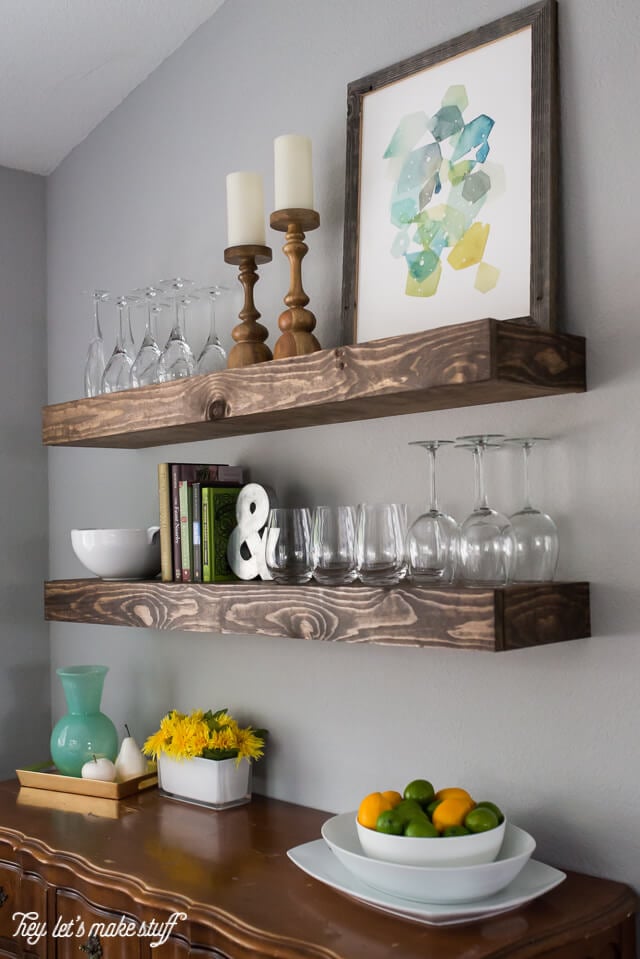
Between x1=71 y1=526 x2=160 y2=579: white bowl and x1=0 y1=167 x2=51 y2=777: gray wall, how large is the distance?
0.67m

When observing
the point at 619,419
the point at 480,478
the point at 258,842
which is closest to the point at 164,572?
the point at 258,842

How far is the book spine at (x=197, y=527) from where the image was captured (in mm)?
2221

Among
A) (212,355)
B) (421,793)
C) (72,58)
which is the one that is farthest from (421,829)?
(72,58)

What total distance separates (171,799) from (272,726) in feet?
0.97

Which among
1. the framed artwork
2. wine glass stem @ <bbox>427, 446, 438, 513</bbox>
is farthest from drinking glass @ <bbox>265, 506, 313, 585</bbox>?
the framed artwork

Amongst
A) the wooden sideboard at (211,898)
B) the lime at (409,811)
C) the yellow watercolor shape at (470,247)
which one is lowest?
the wooden sideboard at (211,898)

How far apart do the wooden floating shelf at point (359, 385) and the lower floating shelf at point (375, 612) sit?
0.34 metres

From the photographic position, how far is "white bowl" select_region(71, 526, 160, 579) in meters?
2.42

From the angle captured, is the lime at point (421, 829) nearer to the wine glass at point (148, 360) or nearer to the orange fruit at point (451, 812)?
the orange fruit at point (451, 812)

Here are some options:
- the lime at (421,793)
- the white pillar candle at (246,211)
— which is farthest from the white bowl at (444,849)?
the white pillar candle at (246,211)

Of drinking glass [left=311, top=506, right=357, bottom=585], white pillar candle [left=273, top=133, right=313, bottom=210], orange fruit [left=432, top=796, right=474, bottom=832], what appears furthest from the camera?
white pillar candle [left=273, top=133, right=313, bottom=210]

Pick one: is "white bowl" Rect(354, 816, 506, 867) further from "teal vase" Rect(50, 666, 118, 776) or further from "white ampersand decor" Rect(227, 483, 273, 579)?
"teal vase" Rect(50, 666, 118, 776)

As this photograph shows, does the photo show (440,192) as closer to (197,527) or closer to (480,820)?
(197,527)

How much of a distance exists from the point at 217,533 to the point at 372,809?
74cm
